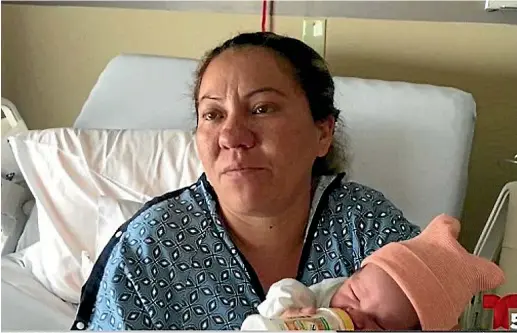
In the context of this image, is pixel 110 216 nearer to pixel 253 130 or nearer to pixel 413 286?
pixel 253 130

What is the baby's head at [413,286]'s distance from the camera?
3.00 feet

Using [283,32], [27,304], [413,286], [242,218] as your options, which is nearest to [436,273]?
[413,286]

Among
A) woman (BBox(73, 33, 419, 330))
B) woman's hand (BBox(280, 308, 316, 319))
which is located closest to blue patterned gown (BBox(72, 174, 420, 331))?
woman (BBox(73, 33, 419, 330))

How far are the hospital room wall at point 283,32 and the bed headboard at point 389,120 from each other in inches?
0.7

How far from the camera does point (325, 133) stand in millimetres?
1128

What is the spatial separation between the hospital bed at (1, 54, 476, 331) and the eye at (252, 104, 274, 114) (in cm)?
16

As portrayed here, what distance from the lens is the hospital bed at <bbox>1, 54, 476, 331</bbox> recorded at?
45.9 inches

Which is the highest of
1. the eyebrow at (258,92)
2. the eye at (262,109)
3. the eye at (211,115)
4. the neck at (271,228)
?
the eyebrow at (258,92)

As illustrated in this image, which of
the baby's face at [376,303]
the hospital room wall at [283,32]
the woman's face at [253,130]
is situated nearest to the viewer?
the baby's face at [376,303]

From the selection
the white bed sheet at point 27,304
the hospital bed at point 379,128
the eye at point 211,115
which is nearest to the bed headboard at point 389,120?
the hospital bed at point 379,128

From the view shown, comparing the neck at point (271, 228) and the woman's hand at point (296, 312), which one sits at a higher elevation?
the neck at point (271, 228)

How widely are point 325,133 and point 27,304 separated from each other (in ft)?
1.60

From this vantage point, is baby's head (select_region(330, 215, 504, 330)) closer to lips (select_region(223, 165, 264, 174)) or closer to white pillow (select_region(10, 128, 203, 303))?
lips (select_region(223, 165, 264, 174))

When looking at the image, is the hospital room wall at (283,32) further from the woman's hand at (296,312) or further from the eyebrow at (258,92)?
the woman's hand at (296,312)
